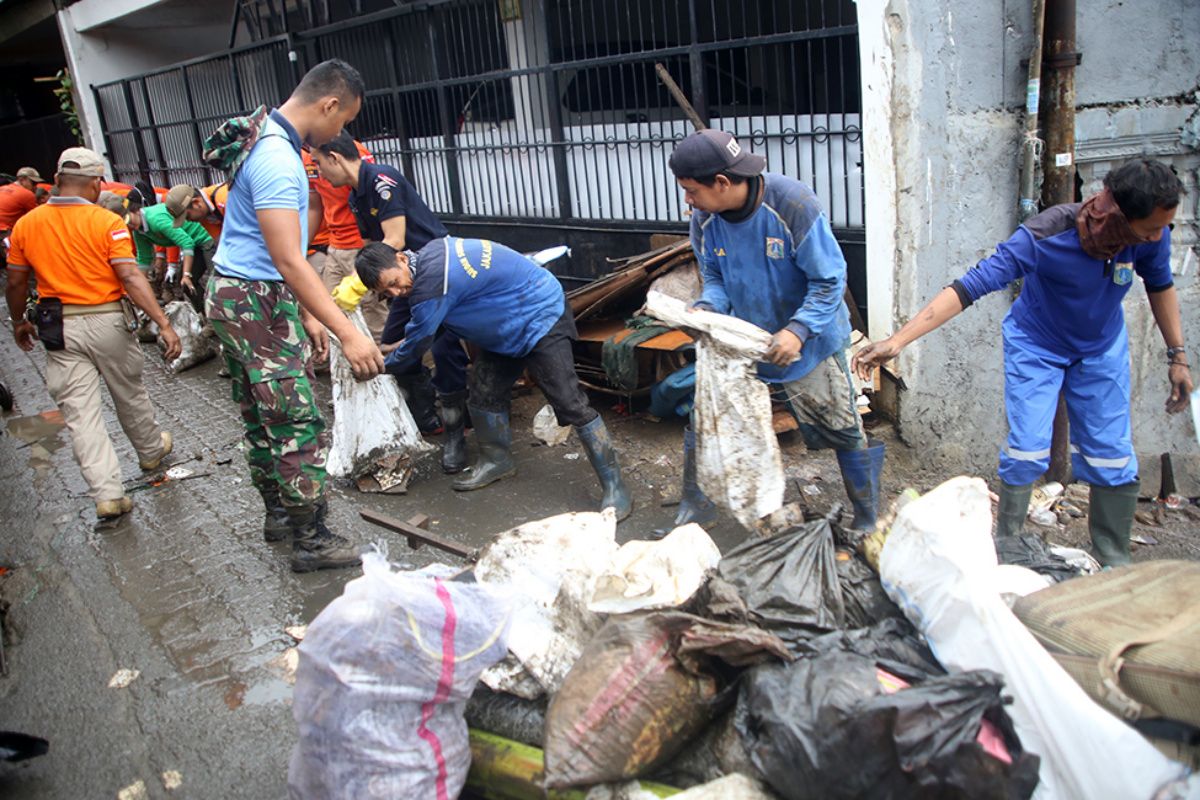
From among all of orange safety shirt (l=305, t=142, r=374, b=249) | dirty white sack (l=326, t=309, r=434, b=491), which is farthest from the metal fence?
dirty white sack (l=326, t=309, r=434, b=491)

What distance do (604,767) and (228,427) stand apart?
510 cm

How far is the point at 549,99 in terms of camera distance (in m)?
6.42

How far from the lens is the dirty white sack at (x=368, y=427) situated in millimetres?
4742

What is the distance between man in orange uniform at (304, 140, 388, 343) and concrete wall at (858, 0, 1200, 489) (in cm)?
344

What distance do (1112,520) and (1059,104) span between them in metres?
1.88

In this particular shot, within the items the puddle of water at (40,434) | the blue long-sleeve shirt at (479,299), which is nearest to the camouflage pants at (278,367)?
the blue long-sleeve shirt at (479,299)

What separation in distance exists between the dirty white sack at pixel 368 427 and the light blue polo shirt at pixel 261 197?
987 millimetres

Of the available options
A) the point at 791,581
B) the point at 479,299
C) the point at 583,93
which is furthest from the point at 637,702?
the point at 583,93

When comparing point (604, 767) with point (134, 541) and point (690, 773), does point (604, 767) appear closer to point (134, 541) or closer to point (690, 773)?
point (690, 773)

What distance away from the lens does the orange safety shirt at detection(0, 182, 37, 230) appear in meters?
9.16

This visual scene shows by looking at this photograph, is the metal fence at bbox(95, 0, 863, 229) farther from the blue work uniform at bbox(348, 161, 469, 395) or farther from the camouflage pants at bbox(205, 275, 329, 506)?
the camouflage pants at bbox(205, 275, 329, 506)

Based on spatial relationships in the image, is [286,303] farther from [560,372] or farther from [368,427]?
[560,372]

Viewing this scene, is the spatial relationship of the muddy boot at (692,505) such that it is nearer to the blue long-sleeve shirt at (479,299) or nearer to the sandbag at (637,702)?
the blue long-sleeve shirt at (479,299)

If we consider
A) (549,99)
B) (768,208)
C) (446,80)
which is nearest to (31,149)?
(446,80)
